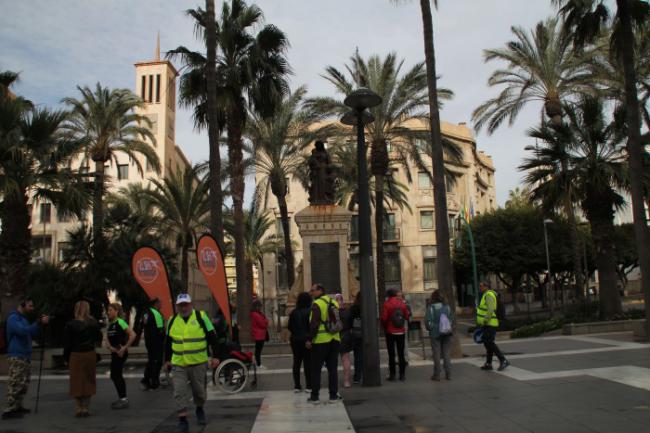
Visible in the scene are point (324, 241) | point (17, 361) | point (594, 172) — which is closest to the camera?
point (17, 361)

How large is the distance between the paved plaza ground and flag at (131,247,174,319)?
161 cm

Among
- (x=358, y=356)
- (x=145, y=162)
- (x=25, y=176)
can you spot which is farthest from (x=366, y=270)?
(x=145, y=162)

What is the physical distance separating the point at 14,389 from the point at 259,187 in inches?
936

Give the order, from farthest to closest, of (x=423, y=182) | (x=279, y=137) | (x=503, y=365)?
(x=423, y=182)
(x=279, y=137)
(x=503, y=365)

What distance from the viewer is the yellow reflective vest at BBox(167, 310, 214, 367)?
6.86 metres

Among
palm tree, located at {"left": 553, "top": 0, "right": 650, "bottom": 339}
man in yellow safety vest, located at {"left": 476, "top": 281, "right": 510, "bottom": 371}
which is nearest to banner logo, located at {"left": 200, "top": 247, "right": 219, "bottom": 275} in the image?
man in yellow safety vest, located at {"left": 476, "top": 281, "right": 510, "bottom": 371}

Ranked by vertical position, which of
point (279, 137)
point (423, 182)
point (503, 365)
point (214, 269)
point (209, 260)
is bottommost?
point (503, 365)

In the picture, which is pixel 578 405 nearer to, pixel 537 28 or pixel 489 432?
pixel 489 432

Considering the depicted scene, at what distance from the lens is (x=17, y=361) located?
808cm

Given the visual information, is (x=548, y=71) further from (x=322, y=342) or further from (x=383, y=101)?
(x=322, y=342)

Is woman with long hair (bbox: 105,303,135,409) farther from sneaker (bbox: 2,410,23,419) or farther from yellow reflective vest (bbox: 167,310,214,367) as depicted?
yellow reflective vest (bbox: 167,310,214,367)

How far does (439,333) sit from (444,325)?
7.5 inches

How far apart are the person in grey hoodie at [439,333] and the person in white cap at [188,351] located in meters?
4.64

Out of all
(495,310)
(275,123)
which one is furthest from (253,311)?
(275,123)
